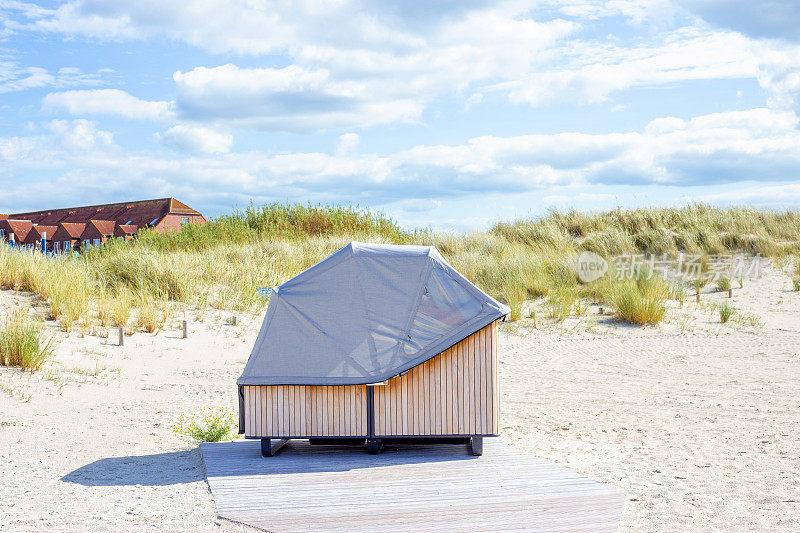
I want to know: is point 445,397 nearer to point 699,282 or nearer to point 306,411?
point 306,411

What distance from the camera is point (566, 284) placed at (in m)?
16.7

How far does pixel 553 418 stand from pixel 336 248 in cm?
1194

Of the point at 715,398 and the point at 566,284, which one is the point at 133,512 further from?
the point at 566,284

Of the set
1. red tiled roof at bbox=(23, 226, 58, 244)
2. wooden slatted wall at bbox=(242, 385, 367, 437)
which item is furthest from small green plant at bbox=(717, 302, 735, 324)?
red tiled roof at bbox=(23, 226, 58, 244)

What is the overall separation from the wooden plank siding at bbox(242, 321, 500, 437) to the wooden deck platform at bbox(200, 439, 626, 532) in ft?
0.93

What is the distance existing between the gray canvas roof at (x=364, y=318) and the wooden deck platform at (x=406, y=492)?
76cm

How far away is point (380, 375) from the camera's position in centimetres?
595

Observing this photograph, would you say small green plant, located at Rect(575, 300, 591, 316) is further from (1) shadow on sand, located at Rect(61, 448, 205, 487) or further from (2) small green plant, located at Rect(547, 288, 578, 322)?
(1) shadow on sand, located at Rect(61, 448, 205, 487)

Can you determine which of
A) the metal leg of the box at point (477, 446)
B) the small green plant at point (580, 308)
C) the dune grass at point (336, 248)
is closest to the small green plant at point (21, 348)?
the dune grass at point (336, 248)

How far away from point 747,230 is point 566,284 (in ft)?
27.9

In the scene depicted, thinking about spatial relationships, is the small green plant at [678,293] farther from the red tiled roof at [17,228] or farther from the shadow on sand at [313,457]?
the red tiled roof at [17,228]

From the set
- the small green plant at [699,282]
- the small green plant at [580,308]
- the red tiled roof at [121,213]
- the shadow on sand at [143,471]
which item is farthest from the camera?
the red tiled roof at [121,213]

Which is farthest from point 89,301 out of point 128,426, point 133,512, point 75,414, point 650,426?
point 650,426

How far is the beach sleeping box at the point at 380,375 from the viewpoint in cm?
601
